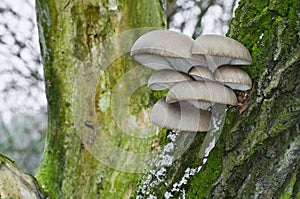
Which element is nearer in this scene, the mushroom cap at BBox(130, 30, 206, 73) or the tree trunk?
the mushroom cap at BBox(130, 30, 206, 73)

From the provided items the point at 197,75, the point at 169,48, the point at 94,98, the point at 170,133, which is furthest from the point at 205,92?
the point at 94,98

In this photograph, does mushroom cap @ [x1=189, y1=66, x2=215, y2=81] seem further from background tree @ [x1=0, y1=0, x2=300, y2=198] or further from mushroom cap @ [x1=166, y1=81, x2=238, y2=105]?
background tree @ [x1=0, y1=0, x2=300, y2=198]

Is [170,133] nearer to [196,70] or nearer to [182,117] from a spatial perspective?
[182,117]

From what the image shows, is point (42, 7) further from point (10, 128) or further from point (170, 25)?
point (10, 128)

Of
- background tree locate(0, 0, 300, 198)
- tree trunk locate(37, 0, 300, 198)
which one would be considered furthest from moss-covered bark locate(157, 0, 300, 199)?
tree trunk locate(37, 0, 300, 198)

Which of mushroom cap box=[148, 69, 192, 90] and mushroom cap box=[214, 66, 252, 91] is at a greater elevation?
mushroom cap box=[214, 66, 252, 91]

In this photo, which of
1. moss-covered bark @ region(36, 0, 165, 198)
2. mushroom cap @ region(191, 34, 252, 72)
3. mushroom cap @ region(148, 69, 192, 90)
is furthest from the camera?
moss-covered bark @ region(36, 0, 165, 198)

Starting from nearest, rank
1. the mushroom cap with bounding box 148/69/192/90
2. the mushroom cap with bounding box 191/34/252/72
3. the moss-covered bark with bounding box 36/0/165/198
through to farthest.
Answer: the mushroom cap with bounding box 191/34/252/72 < the mushroom cap with bounding box 148/69/192/90 < the moss-covered bark with bounding box 36/0/165/198

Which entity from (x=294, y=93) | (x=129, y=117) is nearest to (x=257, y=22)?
(x=294, y=93)
